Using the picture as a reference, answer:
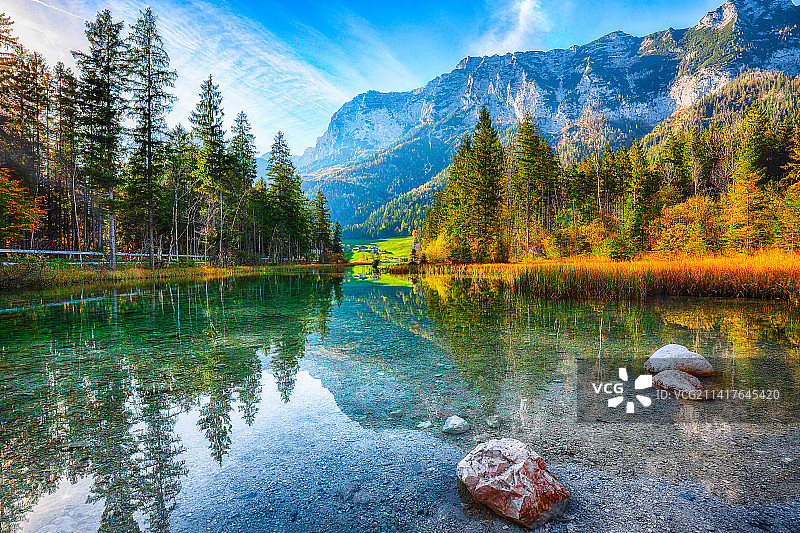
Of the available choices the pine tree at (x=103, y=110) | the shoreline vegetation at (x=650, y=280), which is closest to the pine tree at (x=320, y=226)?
the pine tree at (x=103, y=110)

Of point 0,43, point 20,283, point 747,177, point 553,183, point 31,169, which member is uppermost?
point 0,43

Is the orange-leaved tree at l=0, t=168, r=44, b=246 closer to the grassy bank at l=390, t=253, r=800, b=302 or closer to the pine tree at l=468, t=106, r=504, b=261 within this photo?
the grassy bank at l=390, t=253, r=800, b=302

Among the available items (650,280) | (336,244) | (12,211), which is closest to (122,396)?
(650,280)

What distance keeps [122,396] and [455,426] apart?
4.66 m

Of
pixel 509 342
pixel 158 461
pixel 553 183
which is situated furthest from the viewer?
pixel 553 183

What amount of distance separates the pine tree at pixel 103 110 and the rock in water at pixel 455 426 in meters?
28.2

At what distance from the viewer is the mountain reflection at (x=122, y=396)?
2.91 meters

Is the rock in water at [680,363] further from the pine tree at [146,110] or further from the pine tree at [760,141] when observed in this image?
the pine tree at [760,141]

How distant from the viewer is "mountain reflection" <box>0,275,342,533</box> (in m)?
2.91

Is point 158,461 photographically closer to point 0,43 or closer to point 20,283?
point 20,283

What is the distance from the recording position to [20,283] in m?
17.1

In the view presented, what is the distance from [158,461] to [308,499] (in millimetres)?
1669

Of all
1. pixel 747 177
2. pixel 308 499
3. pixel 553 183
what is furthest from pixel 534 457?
pixel 553 183

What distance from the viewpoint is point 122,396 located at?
4.88 meters
